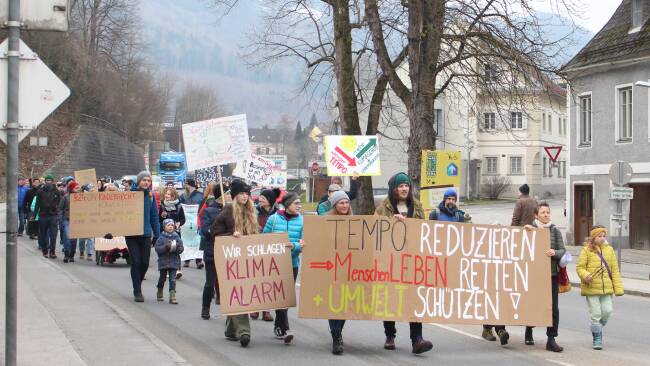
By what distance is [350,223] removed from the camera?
9.92 metres

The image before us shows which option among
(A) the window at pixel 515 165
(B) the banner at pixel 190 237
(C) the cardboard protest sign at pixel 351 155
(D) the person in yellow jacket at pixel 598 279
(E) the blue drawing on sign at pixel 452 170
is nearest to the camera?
(D) the person in yellow jacket at pixel 598 279

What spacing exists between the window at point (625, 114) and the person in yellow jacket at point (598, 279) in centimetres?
2220

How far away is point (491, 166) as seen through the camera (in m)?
82.8

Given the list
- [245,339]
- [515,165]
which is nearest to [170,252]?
[245,339]

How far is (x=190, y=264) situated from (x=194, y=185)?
3.17 m

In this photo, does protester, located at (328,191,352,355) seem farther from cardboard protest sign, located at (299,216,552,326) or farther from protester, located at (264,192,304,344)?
protester, located at (264,192,304,344)

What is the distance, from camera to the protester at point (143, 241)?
14.2m

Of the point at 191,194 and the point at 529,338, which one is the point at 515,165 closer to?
the point at 191,194

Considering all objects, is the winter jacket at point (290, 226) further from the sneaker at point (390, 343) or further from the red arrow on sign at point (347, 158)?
the red arrow on sign at point (347, 158)

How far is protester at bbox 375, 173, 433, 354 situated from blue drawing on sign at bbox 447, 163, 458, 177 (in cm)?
1144

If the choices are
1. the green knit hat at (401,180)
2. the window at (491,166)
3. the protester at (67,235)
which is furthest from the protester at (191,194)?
the window at (491,166)

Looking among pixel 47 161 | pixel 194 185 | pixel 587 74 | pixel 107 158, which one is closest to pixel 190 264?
pixel 194 185

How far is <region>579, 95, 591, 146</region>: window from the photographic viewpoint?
3409 cm

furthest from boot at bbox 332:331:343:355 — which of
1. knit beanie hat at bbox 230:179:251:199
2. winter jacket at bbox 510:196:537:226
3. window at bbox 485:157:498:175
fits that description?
window at bbox 485:157:498:175
